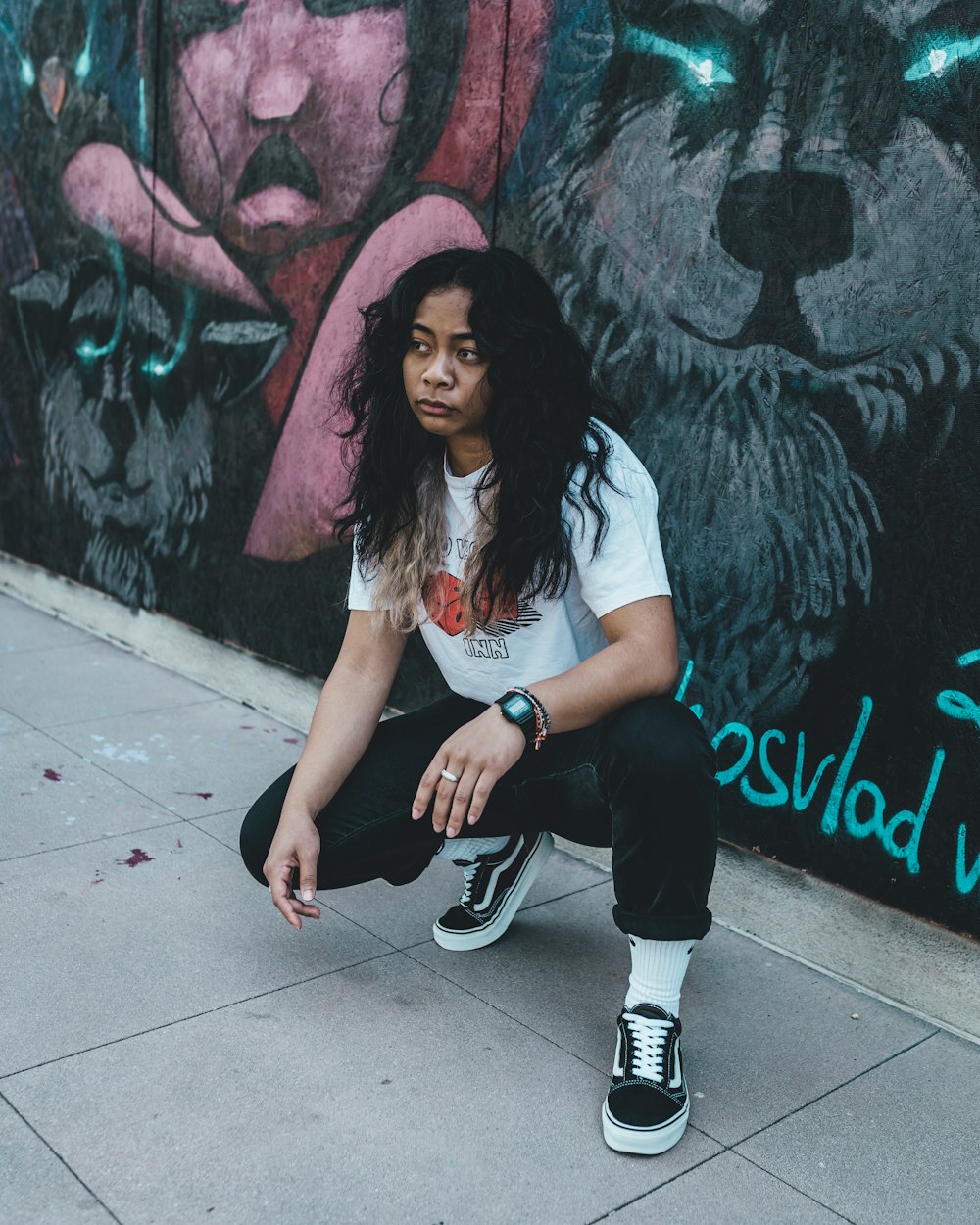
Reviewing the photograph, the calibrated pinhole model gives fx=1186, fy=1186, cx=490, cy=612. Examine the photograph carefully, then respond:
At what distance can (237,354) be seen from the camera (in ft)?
14.2

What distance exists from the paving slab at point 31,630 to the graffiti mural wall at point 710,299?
85cm

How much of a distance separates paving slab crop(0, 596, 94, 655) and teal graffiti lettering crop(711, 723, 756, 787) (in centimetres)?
311

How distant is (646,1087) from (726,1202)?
0.22 metres

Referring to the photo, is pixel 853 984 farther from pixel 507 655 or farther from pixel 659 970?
pixel 507 655

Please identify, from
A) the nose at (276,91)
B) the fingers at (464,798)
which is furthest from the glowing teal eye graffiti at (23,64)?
the fingers at (464,798)

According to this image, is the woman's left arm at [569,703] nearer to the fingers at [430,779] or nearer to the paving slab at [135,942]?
the fingers at [430,779]

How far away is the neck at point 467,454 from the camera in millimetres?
2316

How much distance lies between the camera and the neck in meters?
2.32

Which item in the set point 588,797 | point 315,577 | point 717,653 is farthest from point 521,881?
point 315,577

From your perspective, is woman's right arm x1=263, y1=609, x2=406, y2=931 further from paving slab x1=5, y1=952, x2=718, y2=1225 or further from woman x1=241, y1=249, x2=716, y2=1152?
paving slab x1=5, y1=952, x2=718, y2=1225

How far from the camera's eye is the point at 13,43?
17.7ft

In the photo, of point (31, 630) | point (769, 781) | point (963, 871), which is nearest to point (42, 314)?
point (31, 630)

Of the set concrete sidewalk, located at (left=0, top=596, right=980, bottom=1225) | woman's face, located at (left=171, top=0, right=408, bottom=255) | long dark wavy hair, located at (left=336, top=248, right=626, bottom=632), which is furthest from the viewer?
woman's face, located at (left=171, top=0, right=408, bottom=255)

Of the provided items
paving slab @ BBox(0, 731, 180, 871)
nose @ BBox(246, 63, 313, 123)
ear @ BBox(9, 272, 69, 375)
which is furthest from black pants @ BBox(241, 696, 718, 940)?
ear @ BBox(9, 272, 69, 375)
